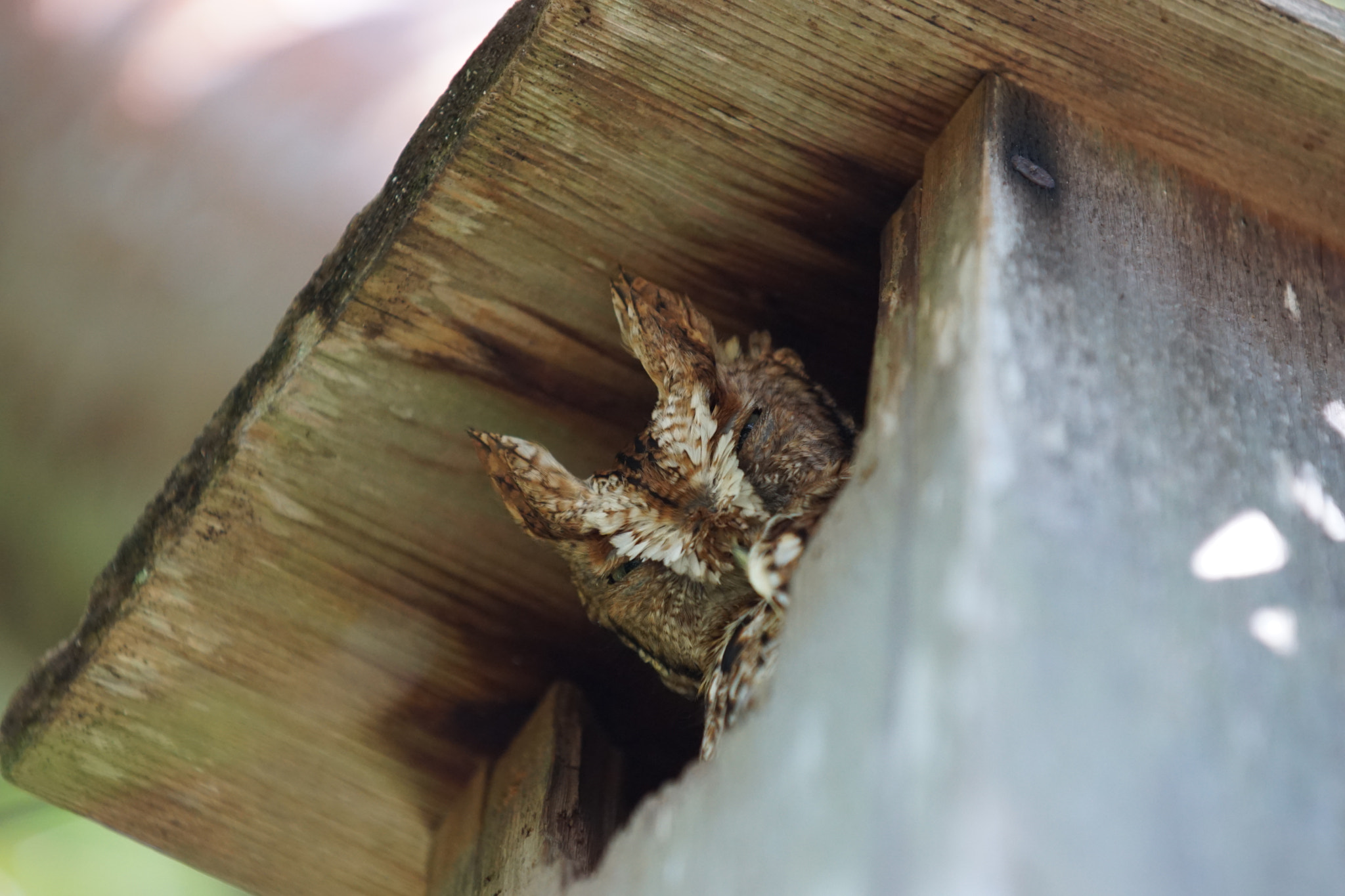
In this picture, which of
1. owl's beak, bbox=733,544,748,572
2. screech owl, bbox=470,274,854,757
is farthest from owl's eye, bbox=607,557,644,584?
owl's beak, bbox=733,544,748,572

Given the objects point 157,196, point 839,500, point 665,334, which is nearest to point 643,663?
point 665,334

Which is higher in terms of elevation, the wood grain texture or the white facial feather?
the white facial feather

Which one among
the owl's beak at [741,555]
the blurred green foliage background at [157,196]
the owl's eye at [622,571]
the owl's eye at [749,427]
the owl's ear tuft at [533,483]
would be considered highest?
the owl's eye at [749,427]

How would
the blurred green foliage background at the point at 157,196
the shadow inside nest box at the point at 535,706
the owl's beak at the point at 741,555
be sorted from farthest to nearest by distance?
the blurred green foliage background at the point at 157,196 < the shadow inside nest box at the point at 535,706 < the owl's beak at the point at 741,555

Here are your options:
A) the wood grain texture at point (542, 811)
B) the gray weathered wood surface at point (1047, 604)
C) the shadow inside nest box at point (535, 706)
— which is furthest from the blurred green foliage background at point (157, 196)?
the gray weathered wood surface at point (1047, 604)

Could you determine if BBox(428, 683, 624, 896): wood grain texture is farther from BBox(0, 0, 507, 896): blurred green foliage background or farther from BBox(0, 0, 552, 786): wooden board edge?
BBox(0, 0, 507, 896): blurred green foliage background

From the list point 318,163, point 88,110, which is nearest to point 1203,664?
point 318,163

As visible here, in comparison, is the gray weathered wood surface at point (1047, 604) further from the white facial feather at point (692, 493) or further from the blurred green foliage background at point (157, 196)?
the blurred green foliage background at point (157, 196)

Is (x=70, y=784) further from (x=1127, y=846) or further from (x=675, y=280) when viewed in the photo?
(x=1127, y=846)
